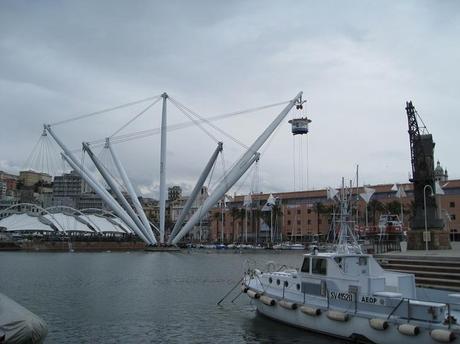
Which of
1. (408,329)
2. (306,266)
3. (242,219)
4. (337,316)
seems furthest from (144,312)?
(242,219)

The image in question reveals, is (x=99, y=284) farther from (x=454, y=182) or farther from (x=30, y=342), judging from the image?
(x=454, y=182)

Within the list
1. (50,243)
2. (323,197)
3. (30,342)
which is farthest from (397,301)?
(323,197)

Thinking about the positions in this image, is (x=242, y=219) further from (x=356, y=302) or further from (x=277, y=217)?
(x=356, y=302)

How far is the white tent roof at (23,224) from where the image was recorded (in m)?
127

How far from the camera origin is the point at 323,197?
5546 inches

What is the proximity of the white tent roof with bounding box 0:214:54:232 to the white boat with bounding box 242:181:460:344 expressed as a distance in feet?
380

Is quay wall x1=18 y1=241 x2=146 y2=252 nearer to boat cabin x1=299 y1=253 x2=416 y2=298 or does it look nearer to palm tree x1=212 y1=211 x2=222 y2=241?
palm tree x1=212 y1=211 x2=222 y2=241

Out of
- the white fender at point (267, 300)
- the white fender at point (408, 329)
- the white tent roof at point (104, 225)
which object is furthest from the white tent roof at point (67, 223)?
the white fender at point (408, 329)

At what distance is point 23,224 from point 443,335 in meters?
130

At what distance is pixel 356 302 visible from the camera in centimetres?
1780

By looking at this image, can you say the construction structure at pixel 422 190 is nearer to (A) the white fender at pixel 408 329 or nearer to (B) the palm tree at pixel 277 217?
(A) the white fender at pixel 408 329

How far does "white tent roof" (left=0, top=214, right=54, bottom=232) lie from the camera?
416ft

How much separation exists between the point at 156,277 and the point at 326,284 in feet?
87.9

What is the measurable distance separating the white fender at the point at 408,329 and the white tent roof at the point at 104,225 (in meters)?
127
